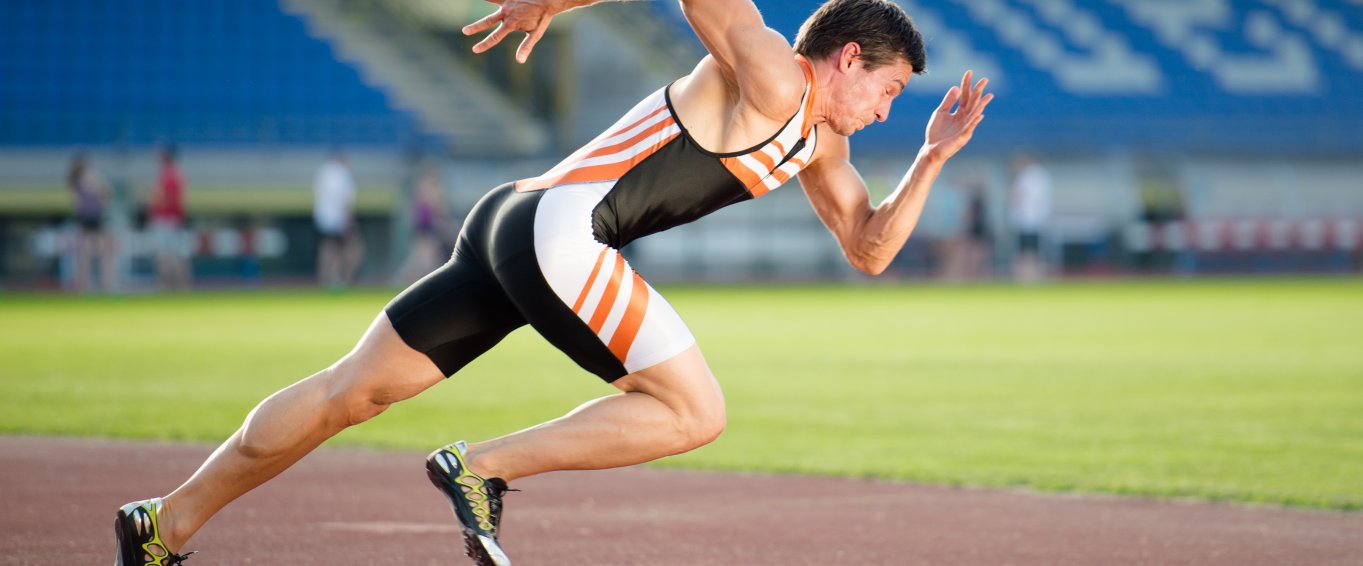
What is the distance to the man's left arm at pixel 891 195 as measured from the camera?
565 centimetres

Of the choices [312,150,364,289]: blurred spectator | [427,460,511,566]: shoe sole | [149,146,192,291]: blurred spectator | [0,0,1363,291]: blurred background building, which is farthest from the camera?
[0,0,1363,291]: blurred background building

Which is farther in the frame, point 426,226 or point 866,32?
point 426,226

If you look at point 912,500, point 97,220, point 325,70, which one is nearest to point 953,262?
point 325,70

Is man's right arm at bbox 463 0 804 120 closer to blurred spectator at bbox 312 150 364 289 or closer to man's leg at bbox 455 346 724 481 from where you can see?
man's leg at bbox 455 346 724 481

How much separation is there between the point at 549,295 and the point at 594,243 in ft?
0.68

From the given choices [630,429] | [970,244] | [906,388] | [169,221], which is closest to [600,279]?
[630,429]

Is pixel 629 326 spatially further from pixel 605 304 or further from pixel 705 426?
pixel 705 426

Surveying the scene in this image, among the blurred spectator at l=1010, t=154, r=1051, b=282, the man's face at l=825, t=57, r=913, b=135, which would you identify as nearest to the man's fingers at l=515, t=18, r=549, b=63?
the man's face at l=825, t=57, r=913, b=135

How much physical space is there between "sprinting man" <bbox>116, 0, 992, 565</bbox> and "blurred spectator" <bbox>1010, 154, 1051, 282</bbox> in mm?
27061

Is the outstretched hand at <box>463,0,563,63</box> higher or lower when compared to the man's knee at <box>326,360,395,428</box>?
higher

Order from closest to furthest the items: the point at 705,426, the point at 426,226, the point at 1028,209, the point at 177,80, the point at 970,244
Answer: the point at 705,426 → the point at 426,226 → the point at 1028,209 → the point at 970,244 → the point at 177,80

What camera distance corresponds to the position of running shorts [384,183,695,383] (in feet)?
16.1

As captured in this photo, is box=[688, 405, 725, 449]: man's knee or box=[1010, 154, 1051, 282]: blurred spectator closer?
box=[688, 405, 725, 449]: man's knee

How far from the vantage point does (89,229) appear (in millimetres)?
26828
